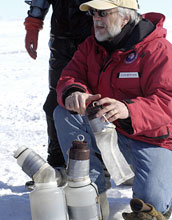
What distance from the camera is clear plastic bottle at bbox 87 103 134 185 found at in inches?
74.1

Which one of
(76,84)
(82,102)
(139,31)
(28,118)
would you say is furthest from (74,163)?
(28,118)

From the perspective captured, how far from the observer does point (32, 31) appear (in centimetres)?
326

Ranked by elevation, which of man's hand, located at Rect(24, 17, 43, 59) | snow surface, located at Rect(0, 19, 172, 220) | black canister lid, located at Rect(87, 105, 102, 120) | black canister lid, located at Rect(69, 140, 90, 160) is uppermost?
man's hand, located at Rect(24, 17, 43, 59)

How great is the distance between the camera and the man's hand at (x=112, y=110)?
6.10 ft

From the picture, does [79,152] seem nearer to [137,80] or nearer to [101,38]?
[137,80]

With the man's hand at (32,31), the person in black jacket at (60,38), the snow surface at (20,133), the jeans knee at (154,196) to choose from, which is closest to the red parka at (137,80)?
→ the jeans knee at (154,196)

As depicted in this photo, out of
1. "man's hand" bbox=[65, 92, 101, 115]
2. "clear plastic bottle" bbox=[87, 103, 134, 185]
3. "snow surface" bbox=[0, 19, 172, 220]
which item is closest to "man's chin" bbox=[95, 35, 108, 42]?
"man's hand" bbox=[65, 92, 101, 115]

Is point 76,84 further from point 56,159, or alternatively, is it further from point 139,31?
point 56,159

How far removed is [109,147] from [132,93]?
41 cm

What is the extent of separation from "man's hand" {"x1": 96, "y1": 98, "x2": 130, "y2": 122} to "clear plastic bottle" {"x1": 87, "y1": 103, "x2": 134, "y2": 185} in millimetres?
26

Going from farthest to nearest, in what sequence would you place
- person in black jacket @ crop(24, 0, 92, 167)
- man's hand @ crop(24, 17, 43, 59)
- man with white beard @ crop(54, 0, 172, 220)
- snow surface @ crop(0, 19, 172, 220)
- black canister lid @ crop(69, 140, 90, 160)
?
man's hand @ crop(24, 17, 43, 59) < person in black jacket @ crop(24, 0, 92, 167) < snow surface @ crop(0, 19, 172, 220) < man with white beard @ crop(54, 0, 172, 220) < black canister lid @ crop(69, 140, 90, 160)

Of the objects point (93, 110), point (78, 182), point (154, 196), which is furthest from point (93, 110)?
point (154, 196)

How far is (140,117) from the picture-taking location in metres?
1.95

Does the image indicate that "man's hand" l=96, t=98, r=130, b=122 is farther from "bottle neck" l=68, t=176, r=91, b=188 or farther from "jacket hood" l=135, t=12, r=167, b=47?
"jacket hood" l=135, t=12, r=167, b=47
